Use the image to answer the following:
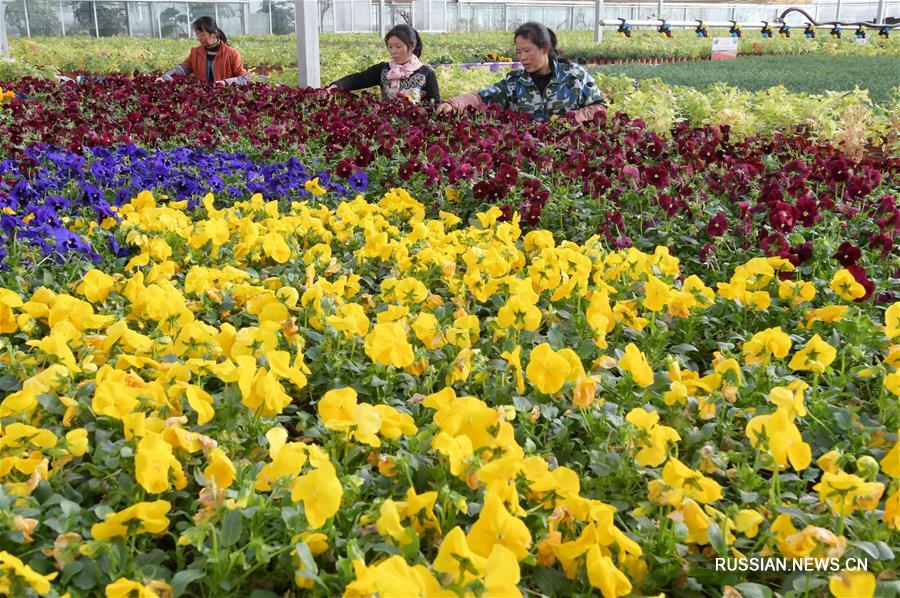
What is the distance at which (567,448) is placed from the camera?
1666mm

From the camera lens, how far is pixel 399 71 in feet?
20.2

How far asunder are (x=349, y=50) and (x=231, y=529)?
16.2 metres

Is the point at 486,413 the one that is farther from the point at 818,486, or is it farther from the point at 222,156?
the point at 222,156

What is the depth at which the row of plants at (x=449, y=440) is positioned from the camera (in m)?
1.21

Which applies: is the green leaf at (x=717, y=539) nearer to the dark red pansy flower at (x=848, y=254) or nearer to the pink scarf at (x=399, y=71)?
the dark red pansy flower at (x=848, y=254)

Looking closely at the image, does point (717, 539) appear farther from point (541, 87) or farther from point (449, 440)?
point (541, 87)

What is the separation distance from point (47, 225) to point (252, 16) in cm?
2568

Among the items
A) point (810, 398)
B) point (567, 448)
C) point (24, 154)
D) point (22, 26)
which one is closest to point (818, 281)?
point (810, 398)

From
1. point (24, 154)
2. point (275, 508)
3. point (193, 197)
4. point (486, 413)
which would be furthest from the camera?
point (24, 154)

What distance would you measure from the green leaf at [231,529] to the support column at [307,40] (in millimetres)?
6231

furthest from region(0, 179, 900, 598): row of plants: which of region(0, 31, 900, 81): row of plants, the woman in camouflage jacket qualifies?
region(0, 31, 900, 81): row of plants

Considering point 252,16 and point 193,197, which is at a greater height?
point 252,16

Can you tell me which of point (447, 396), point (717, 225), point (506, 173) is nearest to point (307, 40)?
point (506, 173)

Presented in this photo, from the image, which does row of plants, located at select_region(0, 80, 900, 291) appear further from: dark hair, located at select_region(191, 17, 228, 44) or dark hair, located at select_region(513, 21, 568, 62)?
dark hair, located at select_region(191, 17, 228, 44)
